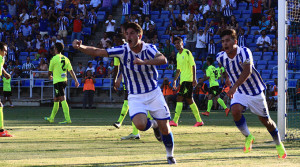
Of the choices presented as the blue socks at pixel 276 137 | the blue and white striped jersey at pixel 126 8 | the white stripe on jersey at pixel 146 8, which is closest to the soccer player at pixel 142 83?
the blue socks at pixel 276 137

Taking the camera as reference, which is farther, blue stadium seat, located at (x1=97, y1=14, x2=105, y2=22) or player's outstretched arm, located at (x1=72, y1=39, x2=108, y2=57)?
blue stadium seat, located at (x1=97, y1=14, x2=105, y2=22)

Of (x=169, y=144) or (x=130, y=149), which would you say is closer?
(x=169, y=144)

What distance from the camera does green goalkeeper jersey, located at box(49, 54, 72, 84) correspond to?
15797 mm

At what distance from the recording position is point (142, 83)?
795 cm

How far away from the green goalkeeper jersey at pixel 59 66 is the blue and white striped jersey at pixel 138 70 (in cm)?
806

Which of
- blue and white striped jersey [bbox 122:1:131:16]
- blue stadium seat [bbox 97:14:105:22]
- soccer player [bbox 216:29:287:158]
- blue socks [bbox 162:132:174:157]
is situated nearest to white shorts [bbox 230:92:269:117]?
soccer player [bbox 216:29:287:158]

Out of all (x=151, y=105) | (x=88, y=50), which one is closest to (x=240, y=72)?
(x=151, y=105)

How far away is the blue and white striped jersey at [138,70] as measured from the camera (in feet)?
25.7

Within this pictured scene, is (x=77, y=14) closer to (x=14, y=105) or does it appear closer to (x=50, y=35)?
(x=50, y=35)

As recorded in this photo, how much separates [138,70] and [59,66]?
829 centimetres

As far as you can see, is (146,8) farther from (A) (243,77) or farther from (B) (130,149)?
(A) (243,77)

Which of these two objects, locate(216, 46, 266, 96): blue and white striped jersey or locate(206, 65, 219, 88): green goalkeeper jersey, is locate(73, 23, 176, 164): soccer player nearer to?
locate(216, 46, 266, 96): blue and white striped jersey

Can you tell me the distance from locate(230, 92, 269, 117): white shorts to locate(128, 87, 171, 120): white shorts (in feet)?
4.99

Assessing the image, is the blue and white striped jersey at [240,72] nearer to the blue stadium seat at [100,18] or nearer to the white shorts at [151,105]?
the white shorts at [151,105]
